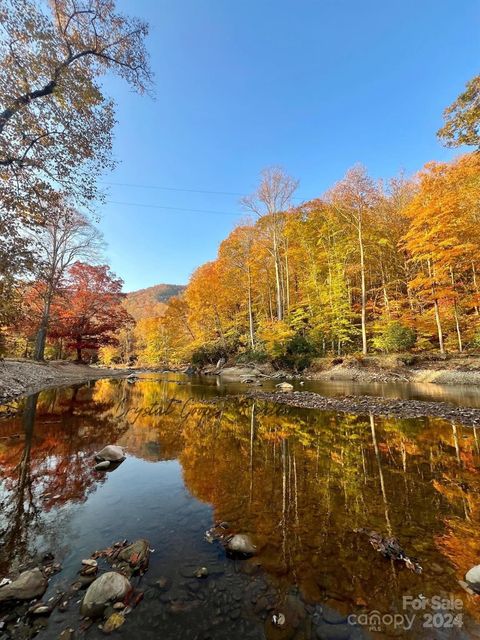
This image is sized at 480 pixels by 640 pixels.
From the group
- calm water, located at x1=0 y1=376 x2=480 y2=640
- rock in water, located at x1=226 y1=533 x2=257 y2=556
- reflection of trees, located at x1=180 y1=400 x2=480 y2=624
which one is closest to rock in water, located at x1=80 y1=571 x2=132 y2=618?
calm water, located at x1=0 y1=376 x2=480 y2=640

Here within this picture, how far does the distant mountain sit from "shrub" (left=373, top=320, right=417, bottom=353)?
187 ft

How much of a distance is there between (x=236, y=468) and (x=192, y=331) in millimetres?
29171

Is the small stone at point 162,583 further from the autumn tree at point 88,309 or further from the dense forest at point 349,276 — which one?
the autumn tree at point 88,309

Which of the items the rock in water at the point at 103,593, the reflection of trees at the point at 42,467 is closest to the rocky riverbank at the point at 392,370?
the reflection of trees at the point at 42,467

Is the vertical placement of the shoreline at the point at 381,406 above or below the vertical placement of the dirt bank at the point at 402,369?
below

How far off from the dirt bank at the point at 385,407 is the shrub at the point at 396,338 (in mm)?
9709

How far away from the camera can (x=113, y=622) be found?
2008 mm

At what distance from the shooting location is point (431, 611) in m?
2.14

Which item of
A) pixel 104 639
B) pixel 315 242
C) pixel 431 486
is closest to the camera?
pixel 104 639

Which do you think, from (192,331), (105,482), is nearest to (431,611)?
(105,482)

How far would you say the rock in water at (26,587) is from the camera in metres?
2.18

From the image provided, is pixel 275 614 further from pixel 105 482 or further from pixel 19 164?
pixel 19 164

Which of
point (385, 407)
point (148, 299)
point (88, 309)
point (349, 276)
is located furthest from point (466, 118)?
point (148, 299)

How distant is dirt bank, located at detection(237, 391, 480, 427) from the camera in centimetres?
816
